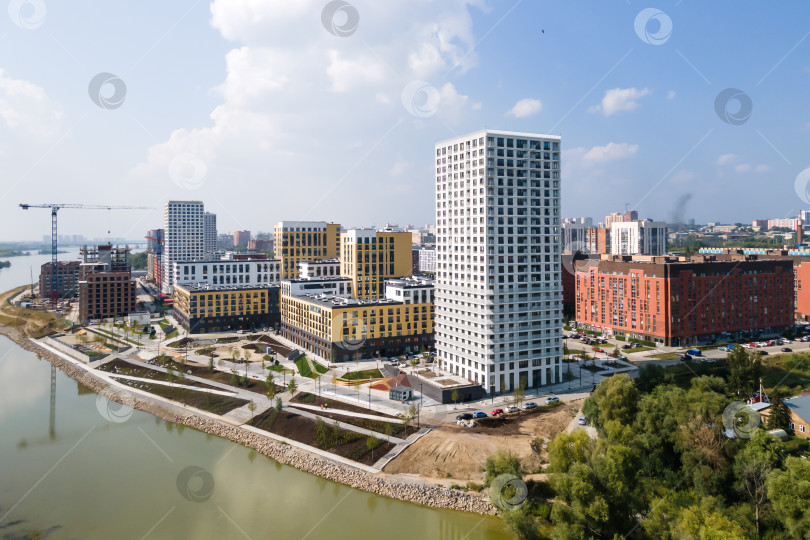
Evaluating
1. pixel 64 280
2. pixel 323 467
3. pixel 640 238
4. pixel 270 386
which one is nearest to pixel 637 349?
pixel 270 386

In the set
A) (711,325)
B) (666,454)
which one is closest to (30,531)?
(666,454)

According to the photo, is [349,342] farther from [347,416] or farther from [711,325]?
[711,325]

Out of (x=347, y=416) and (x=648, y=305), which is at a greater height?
(x=648, y=305)

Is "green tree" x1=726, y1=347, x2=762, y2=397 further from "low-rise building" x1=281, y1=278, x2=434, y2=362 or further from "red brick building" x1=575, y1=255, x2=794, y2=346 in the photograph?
"low-rise building" x1=281, y1=278, x2=434, y2=362

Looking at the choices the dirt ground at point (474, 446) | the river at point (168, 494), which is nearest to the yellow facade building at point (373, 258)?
the river at point (168, 494)

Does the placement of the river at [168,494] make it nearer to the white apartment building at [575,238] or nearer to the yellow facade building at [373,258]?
the yellow facade building at [373,258]

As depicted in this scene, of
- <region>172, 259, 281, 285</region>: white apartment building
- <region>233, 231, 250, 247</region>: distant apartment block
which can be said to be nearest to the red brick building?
<region>172, 259, 281, 285</region>: white apartment building
